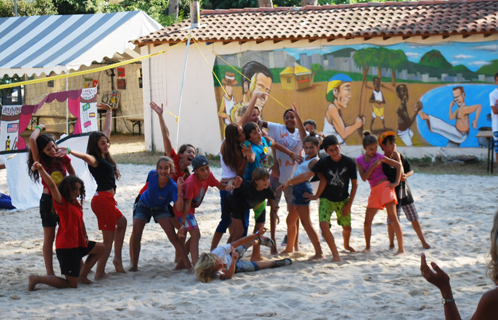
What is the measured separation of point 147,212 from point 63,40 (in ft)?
26.4

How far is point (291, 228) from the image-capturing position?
5.03m

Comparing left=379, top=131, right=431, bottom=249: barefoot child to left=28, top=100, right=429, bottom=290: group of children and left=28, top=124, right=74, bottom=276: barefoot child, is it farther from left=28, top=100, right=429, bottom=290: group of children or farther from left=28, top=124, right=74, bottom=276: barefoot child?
left=28, top=124, right=74, bottom=276: barefoot child

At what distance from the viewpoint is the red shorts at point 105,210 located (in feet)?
14.5

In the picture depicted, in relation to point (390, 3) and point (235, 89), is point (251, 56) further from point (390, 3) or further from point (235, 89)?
point (390, 3)

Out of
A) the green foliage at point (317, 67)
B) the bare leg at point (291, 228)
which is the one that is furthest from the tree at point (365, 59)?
the bare leg at point (291, 228)

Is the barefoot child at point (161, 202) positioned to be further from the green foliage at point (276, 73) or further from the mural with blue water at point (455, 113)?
the mural with blue water at point (455, 113)

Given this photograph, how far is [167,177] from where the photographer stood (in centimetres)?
445

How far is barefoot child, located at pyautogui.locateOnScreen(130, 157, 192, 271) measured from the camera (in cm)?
441

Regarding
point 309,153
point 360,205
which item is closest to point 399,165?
point 309,153

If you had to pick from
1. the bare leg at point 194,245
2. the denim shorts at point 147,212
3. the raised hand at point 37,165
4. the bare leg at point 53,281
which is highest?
the raised hand at point 37,165

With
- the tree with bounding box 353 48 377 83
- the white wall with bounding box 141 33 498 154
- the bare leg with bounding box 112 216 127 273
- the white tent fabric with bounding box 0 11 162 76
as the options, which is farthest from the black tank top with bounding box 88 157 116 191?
the tree with bounding box 353 48 377 83

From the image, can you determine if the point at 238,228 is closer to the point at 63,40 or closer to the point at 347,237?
the point at 347,237

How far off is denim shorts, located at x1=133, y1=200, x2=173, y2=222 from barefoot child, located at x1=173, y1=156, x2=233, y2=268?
0.10 m

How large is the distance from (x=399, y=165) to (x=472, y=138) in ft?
24.3
